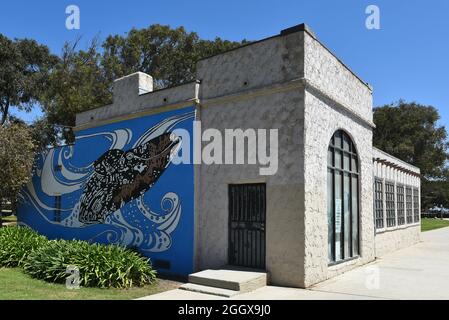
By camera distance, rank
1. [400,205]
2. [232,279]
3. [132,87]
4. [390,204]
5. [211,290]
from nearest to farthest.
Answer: [211,290]
[232,279]
[132,87]
[390,204]
[400,205]

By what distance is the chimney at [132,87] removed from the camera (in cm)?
1337

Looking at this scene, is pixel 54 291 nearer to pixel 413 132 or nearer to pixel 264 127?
pixel 264 127

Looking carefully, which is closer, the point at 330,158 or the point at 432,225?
the point at 330,158

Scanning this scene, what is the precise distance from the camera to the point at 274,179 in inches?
388

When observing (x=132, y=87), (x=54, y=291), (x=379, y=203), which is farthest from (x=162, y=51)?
(x=54, y=291)

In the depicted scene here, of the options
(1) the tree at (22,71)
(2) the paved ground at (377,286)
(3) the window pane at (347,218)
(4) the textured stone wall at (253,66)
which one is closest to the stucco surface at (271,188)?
(4) the textured stone wall at (253,66)

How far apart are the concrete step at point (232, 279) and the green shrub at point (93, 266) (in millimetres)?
1445

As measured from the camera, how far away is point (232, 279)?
29.0ft

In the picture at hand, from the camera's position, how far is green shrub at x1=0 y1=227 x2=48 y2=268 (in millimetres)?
11953

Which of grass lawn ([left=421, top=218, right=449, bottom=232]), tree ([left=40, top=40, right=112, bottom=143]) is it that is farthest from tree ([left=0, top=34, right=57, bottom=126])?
grass lawn ([left=421, top=218, right=449, bottom=232])

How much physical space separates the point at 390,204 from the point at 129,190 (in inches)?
415

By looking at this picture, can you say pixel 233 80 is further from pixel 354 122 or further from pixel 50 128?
pixel 50 128

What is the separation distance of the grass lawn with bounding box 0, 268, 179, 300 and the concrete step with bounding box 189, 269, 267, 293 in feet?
3.10

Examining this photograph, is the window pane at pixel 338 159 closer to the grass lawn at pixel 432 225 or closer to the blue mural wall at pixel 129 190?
the blue mural wall at pixel 129 190
